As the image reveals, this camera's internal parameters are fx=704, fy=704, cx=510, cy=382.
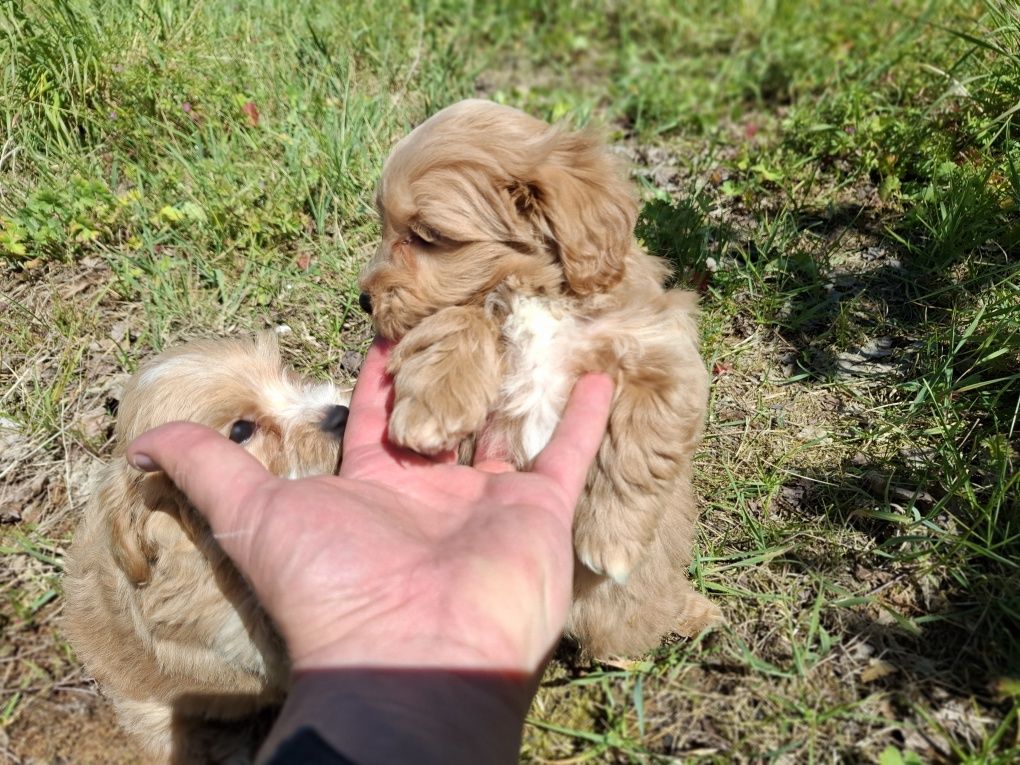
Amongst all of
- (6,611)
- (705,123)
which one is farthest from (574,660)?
(705,123)

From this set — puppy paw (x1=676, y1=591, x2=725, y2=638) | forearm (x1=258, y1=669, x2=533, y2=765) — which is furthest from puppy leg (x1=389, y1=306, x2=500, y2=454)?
puppy paw (x1=676, y1=591, x2=725, y2=638)

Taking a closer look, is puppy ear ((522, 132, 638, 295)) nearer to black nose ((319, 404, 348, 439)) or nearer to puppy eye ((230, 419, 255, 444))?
black nose ((319, 404, 348, 439))

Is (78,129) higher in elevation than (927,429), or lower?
higher

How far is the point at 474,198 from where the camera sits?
2.25 metres

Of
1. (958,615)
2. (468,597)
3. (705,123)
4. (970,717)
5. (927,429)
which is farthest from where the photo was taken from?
(705,123)

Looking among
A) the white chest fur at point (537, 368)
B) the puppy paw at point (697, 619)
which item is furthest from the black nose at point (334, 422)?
the puppy paw at point (697, 619)

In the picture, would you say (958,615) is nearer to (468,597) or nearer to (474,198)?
(468,597)

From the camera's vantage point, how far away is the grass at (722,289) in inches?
87.9

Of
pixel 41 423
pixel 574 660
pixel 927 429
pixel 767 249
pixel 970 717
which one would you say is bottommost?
pixel 574 660

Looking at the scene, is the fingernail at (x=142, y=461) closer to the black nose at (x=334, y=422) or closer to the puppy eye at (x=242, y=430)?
the puppy eye at (x=242, y=430)

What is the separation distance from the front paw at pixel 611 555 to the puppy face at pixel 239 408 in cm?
94

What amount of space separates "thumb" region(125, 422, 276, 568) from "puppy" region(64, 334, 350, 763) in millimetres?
300

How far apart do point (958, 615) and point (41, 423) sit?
11.7 ft

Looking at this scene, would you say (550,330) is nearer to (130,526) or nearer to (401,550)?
(401,550)
